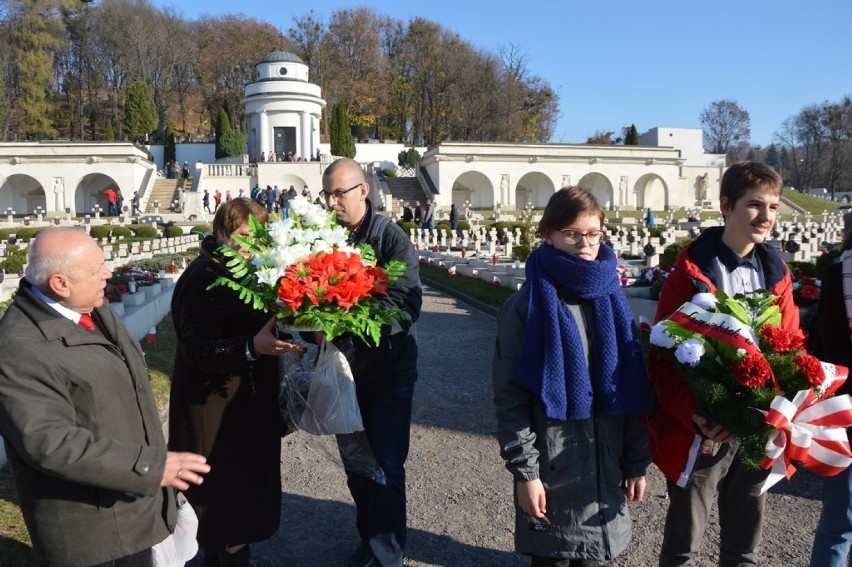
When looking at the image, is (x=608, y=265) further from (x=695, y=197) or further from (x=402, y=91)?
(x=402, y=91)

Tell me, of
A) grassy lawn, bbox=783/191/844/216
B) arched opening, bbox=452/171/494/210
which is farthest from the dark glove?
grassy lawn, bbox=783/191/844/216

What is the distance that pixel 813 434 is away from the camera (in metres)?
2.35

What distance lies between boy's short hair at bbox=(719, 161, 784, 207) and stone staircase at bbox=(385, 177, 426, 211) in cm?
4119

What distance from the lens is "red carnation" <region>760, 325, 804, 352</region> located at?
7.82 feet

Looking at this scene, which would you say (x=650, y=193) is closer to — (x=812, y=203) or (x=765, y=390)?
(x=812, y=203)

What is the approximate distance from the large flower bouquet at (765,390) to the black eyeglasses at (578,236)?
0.43 meters

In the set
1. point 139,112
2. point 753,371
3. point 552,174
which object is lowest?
point 753,371

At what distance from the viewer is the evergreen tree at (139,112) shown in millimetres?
54469

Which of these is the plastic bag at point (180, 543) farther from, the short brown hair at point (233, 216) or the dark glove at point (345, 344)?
the short brown hair at point (233, 216)

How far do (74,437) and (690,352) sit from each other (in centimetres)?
202

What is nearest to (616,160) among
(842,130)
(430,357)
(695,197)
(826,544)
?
(695,197)

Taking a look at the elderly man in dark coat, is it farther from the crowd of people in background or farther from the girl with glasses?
the girl with glasses

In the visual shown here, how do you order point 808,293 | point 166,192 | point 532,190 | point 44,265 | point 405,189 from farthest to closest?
point 532,190 < point 405,189 < point 166,192 < point 808,293 < point 44,265

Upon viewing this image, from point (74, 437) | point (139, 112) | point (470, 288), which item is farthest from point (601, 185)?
point (74, 437)
